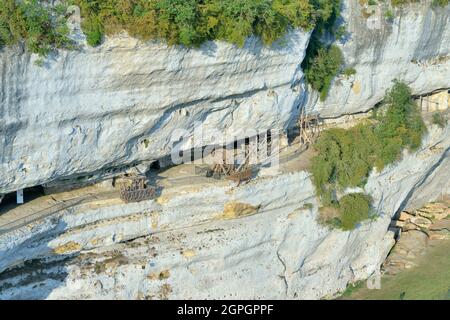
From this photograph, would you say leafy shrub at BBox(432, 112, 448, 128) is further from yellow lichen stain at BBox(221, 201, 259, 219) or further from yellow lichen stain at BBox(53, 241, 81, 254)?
yellow lichen stain at BBox(53, 241, 81, 254)

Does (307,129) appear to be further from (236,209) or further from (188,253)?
(188,253)

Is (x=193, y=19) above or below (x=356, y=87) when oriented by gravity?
above

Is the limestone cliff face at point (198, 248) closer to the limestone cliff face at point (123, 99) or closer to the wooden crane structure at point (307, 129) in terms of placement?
the limestone cliff face at point (123, 99)

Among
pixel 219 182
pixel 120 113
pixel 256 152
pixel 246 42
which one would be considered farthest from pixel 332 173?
pixel 120 113

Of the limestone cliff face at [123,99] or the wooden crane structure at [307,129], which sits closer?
the limestone cliff face at [123,99]

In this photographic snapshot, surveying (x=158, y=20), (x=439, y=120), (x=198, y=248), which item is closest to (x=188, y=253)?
(x=198, y=248)

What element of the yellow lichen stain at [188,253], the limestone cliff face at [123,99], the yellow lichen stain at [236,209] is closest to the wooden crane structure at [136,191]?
the limestone cliff face at [123,99]
